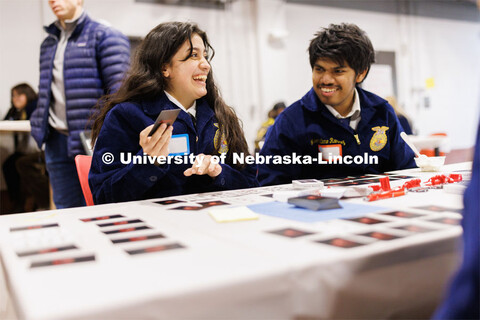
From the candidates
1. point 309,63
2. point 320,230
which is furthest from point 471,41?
point 320,230

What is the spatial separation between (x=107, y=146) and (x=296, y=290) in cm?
119

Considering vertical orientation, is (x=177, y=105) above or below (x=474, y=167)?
above

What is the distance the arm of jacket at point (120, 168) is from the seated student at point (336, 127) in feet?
2.12

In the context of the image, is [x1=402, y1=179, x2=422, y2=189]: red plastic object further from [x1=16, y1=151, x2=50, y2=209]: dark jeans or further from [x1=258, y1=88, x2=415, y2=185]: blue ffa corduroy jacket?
[x1=16, y1=151, x2=50, y2=209]: dark jeans

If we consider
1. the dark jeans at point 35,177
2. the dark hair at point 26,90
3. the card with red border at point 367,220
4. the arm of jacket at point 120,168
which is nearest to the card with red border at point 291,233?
the card with red border at point 367,220

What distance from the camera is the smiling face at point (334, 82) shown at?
212cm

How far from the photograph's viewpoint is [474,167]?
1.82 ft

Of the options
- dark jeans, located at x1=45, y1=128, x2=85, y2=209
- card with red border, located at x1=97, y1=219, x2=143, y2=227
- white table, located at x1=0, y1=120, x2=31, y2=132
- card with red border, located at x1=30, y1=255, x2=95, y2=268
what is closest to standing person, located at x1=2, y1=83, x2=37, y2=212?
white table, located at x1=0, y1=120, x2=31, y2=132

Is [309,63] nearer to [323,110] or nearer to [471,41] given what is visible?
[323,110]

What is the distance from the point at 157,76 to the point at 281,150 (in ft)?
2.11

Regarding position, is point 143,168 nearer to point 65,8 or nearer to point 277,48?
point 65,8

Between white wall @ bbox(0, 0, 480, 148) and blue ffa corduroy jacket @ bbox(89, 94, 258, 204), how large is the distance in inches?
77.0

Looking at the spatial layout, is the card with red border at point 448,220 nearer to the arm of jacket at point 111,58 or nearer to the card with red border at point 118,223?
the card with red border at point 118,223

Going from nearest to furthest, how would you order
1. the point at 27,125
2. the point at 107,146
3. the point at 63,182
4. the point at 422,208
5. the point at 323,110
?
the point at 422,208 → the point at 107,146 → the point at 323,110 → the point at 63,182 → the point at 27,125
